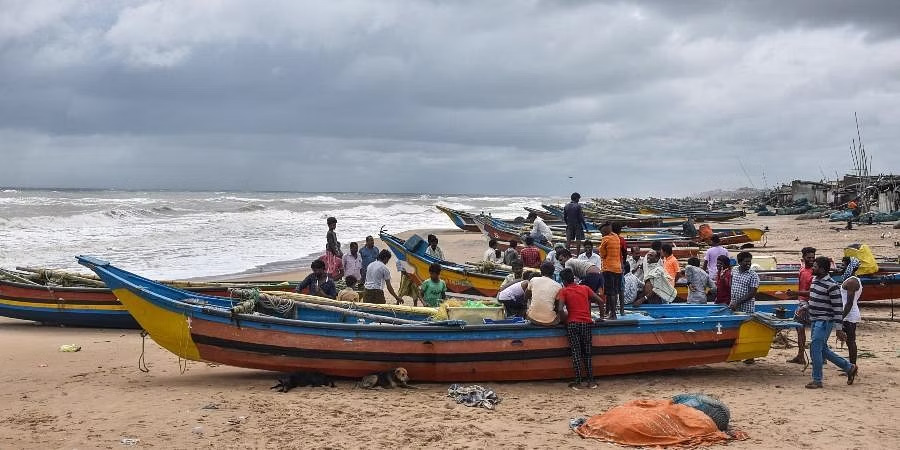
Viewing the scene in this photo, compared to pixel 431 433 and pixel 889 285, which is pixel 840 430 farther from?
pixel 889 285

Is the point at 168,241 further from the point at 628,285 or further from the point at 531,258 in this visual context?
the point at 628,285

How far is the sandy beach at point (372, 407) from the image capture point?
673cm

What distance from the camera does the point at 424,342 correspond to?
27.7 ft

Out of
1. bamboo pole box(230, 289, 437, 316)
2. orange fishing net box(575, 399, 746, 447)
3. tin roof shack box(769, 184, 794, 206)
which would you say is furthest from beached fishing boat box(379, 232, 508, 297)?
tin roof shack box(769, 184, 794, 206)

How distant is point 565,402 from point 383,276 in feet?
13.9

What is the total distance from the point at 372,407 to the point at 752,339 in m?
4.65

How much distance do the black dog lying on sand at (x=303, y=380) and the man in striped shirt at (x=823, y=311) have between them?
5.50 meters

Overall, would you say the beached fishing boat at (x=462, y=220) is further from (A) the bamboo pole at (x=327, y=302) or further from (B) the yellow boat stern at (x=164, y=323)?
(B) the yellow boat stern at (x=164, y=323)

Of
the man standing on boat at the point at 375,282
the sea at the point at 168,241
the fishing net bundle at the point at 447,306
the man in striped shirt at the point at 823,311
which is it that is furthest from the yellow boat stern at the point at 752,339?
the sea at the point at 168,241

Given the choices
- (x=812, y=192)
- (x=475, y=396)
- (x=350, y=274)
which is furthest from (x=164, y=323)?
(x=812, y=192)

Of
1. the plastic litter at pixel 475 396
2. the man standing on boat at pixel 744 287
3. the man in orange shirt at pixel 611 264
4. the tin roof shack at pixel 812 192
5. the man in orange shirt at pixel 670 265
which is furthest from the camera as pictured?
the tin roof shack at pixel 812 192

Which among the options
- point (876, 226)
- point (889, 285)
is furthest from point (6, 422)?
point (876, 226)

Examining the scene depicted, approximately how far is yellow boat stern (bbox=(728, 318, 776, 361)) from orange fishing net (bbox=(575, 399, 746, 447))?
238 centimetres

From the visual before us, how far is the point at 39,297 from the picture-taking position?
12.7m
